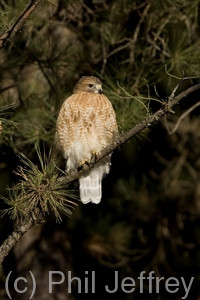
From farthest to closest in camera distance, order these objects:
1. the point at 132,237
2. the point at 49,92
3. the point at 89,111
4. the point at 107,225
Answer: the point at 132,237, the point at 107,225, the point at 49,92, the point at 89,111

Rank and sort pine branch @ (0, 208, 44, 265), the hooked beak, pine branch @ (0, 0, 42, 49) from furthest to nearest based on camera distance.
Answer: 1. the hooked beak
2. pine branch @ (0, 208, 44, 265)
3. pine branch @ (0, 0, 42, 49)

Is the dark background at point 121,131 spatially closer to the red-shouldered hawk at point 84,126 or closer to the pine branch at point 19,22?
the red-shouldered hawk at point 84,126

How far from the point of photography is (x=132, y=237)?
5.73 metres

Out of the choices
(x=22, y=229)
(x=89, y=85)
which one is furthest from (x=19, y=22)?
(x=89, y=85)

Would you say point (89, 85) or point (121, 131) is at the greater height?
point (89, 85)

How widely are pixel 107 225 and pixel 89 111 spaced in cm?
148

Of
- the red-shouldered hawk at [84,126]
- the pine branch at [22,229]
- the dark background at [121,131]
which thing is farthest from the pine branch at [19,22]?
the red-shouldered hawk at [84,126]

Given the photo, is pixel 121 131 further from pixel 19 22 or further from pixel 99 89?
pixel 19 22

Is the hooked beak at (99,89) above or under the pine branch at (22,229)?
above

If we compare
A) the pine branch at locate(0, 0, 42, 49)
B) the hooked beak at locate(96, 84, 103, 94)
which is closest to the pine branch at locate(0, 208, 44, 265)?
the pine branch at locate(0, 0, 42, 49)

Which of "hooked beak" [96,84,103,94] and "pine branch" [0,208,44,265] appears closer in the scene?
"pine branch" [0,208,44,265]

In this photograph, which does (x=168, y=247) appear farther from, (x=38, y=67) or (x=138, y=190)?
(x=38, y=67)

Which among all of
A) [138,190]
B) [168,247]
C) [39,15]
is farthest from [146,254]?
[39,15]

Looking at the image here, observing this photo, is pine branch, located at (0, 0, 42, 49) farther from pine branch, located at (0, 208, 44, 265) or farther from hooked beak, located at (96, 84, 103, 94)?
hooked beak, located at (96, 84, 103, 94)
